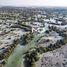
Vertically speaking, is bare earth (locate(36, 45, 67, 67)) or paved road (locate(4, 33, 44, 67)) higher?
bare earth (locate(36, 45, 67, 67))

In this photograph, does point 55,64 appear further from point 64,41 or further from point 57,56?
point 64,41

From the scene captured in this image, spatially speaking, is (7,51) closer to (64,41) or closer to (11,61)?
(11,61)

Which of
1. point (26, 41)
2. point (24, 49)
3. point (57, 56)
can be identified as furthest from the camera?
point (26, 41)

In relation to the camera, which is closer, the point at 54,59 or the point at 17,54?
the point at 54,59

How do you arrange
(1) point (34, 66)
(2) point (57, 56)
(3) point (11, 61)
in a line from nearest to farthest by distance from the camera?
(1) point (34, 66)
(3) point (11, 61)
(2) point (57, 56)

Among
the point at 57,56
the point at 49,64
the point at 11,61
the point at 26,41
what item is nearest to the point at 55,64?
the point at 49,64

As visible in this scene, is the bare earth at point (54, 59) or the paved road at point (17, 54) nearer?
the bare earth at point (54, 59)

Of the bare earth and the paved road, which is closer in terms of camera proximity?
the bare earth

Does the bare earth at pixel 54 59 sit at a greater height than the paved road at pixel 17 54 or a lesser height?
greater

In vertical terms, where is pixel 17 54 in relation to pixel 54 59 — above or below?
below

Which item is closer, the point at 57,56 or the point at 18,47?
the point at 57,56
